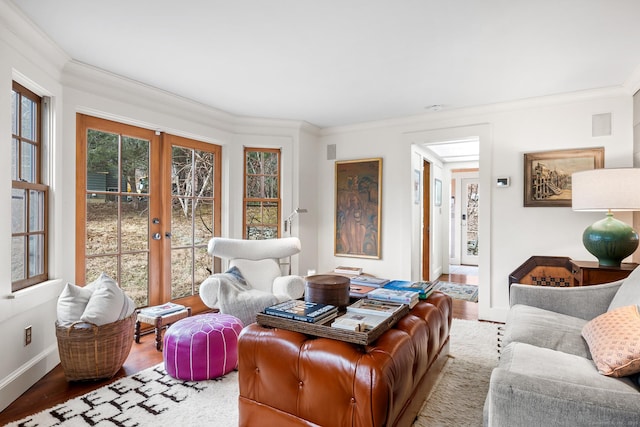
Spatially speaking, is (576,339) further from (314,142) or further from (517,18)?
(314,142)

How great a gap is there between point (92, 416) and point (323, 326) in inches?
59.2

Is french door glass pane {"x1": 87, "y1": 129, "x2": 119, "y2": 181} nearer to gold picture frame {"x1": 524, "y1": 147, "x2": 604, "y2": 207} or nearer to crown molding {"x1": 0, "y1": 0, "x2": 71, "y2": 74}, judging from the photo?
crown molding {"x1": 0, "y1": 0, "x2": 71, "y2": 74}

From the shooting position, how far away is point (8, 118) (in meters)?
2.21

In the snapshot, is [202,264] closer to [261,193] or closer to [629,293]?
[261,193]

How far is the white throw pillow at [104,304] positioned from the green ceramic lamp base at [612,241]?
3.76 m

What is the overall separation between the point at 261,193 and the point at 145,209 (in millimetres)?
1499

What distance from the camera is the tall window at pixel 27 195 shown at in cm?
240

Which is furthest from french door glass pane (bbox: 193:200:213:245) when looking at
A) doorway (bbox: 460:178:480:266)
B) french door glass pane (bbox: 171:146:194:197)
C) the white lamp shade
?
doorway (bbox: 460:178:480:266)

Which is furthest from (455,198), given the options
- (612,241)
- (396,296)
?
(396,296)

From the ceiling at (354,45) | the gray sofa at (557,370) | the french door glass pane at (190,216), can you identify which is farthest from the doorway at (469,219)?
the french door glass pane at (190,216)

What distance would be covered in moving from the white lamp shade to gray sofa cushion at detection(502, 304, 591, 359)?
1107 millimetres

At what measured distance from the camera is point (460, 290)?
5.54 m

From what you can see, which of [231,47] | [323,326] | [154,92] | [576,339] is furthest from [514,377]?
[154,92]

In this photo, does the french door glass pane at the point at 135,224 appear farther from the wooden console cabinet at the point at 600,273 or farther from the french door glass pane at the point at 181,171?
the wooden console cabinet at the point at 600,273
